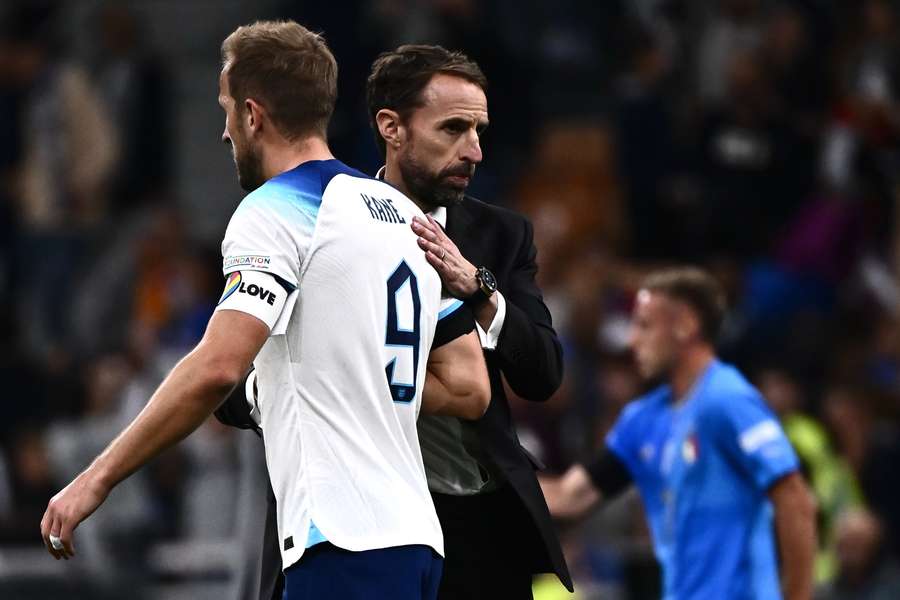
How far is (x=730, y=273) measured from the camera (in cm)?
1098

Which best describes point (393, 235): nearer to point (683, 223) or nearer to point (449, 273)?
point (449, 273)

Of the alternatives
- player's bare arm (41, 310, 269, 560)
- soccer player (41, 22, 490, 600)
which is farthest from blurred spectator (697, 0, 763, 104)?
player's bare arm (41, 310, 269, 560)

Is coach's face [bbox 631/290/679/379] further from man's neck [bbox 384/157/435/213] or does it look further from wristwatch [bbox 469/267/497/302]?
wristwatch [bbox 469/267/497/302]

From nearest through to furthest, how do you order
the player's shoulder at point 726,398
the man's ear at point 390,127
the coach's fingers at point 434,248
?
the coach's fingers at point 434,248 < the man's ear at point 390,127 < the player's shoulder at point 726,398

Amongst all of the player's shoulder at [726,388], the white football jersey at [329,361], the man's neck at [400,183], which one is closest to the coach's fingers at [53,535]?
the white football jersey at [329,361]

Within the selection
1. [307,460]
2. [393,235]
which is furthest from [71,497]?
[393,235]

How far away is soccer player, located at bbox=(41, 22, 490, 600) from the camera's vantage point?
3.79 metres

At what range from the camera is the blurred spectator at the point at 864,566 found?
862 cm

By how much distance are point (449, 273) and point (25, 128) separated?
9708 millimetres

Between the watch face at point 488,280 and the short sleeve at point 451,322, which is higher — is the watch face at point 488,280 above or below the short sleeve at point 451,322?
above

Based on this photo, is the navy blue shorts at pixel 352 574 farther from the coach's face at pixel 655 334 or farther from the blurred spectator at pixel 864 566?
the blurred spectator at pixel 864 566

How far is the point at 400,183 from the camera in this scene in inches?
188

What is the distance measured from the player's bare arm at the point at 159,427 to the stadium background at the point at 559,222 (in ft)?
18.0

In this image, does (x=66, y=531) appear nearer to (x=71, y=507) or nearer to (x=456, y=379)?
(x=71, y=507)
